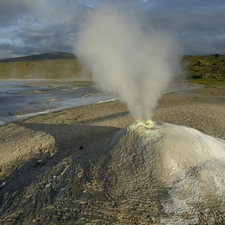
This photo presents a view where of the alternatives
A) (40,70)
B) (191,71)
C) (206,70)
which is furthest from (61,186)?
(40,70)

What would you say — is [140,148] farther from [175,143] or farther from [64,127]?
[64,127]

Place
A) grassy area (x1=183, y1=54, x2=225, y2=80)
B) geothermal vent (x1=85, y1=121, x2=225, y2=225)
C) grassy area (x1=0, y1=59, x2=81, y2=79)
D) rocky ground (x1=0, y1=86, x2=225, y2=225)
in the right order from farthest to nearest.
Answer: grassy area (x1=0, y1=59, x2=81, y2=79)
grassy area (x1=183, y1=54, x2=225, y2=80)
geothermal vent (x1=85, y1=121, x2=225, y2=225)
rocky ground (x1=0, y1=86, x2=225, y2=225)

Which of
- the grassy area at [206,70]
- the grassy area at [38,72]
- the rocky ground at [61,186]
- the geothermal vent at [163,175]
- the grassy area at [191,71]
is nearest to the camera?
the rocky ground at [61,186]

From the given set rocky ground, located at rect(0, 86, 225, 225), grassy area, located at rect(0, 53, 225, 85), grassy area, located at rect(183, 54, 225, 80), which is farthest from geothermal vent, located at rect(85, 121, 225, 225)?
grassy area, located at rect(183, 54, 225, 80)

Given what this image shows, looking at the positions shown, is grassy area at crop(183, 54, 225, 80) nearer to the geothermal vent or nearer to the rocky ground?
the rocky ground

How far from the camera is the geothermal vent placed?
5.06 meters

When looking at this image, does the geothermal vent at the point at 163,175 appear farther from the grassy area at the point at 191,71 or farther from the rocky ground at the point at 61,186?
the grassy area at the point at 191,71

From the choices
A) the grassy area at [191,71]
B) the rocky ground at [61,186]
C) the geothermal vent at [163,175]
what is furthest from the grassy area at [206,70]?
the geothermal vent at [163,175]

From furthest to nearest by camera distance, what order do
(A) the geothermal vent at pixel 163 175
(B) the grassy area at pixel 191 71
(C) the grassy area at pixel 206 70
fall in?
1. (C) the grassy area at pixel 206 70
2. (B) the grassy area at pixel 191 71
3. (A) the geothermal vent at pixel 163 175

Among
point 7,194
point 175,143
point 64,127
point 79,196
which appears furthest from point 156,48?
point 64,127

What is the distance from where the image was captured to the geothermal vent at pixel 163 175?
16.6 feet

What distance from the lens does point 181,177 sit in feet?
19.0

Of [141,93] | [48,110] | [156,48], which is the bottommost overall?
[48,110]

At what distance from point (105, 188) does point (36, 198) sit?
4.35 feet
